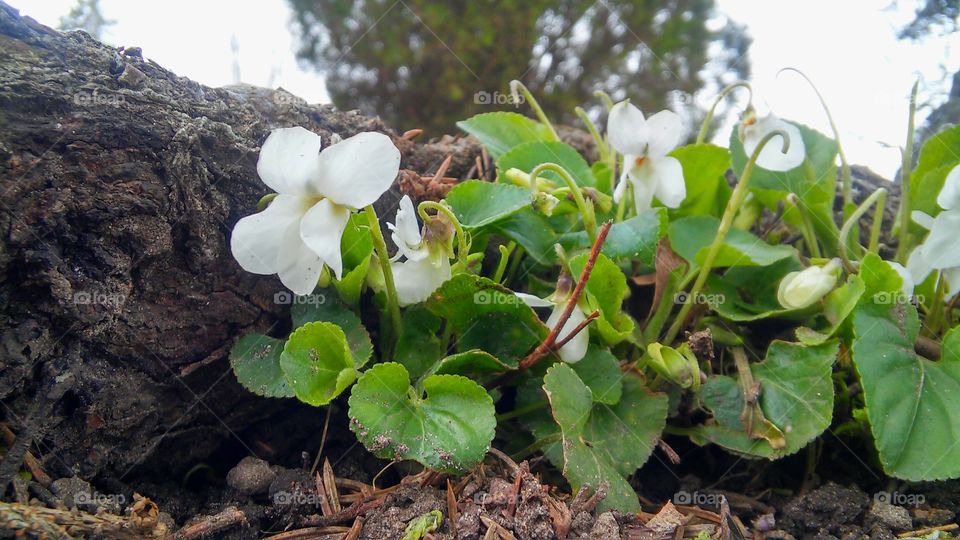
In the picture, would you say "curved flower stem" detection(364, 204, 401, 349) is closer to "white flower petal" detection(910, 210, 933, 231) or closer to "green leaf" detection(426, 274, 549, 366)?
"green leaf" detection(426, 274, 549, 366)

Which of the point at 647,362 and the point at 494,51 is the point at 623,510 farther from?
the point at 494,51

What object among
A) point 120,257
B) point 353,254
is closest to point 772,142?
point 353,254

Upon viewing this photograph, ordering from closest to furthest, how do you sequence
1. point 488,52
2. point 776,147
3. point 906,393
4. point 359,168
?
point 359,168 < point 906,393 < point 776,147 < point 488,52

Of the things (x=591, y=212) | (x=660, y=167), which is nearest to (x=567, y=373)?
(x=591, y=212)
